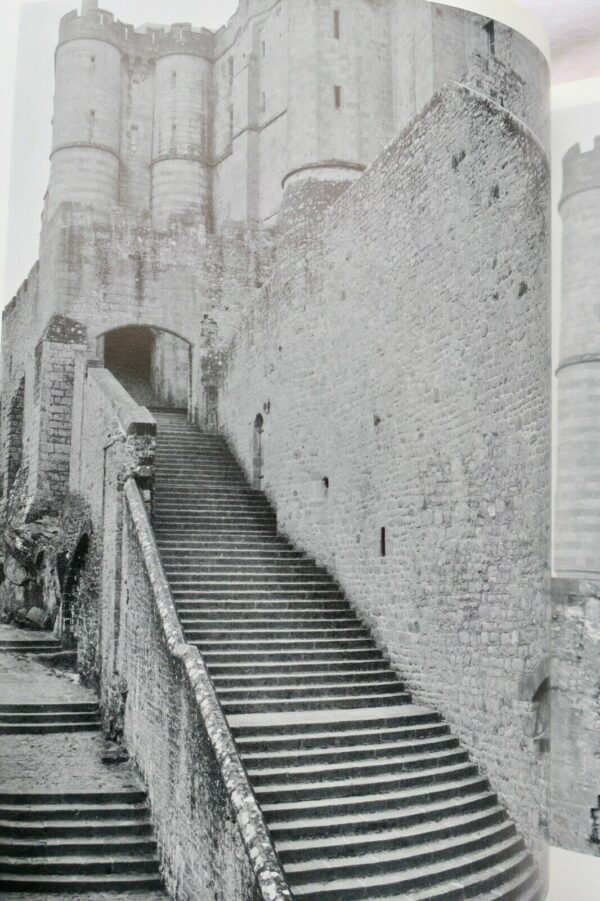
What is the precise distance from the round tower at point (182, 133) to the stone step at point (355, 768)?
63.3 feet

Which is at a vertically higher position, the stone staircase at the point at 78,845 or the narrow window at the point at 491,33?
the narrow window at the point at 491,33

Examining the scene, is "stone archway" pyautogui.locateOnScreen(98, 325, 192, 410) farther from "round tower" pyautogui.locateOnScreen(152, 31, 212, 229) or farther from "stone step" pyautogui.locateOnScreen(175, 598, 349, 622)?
"stone step" pyautogui.locateOnScreen(175, 598, 349, 622)

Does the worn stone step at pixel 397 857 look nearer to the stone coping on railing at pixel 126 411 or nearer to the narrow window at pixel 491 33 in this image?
the narrow window at pixel 491 33

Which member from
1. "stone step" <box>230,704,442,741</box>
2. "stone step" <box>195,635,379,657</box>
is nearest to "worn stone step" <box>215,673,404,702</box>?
"stone step" <box>230,704,442,741</box>

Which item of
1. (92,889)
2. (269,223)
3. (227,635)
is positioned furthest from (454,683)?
(269,223)

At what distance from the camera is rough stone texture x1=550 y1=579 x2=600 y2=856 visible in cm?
384

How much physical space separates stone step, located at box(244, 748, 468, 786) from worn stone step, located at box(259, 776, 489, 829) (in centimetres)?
29

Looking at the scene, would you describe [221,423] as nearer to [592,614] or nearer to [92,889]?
[92,889]

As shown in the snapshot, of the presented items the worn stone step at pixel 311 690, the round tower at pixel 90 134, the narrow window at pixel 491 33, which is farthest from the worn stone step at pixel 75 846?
the round tower at pixel 90 134

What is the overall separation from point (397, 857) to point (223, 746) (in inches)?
70.7

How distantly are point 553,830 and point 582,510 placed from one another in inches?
59.2

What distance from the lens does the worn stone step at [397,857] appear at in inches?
294

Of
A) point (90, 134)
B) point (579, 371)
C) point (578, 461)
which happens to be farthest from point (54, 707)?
point (90, 134)

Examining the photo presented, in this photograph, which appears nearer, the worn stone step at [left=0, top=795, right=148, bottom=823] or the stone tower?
the stone tower
